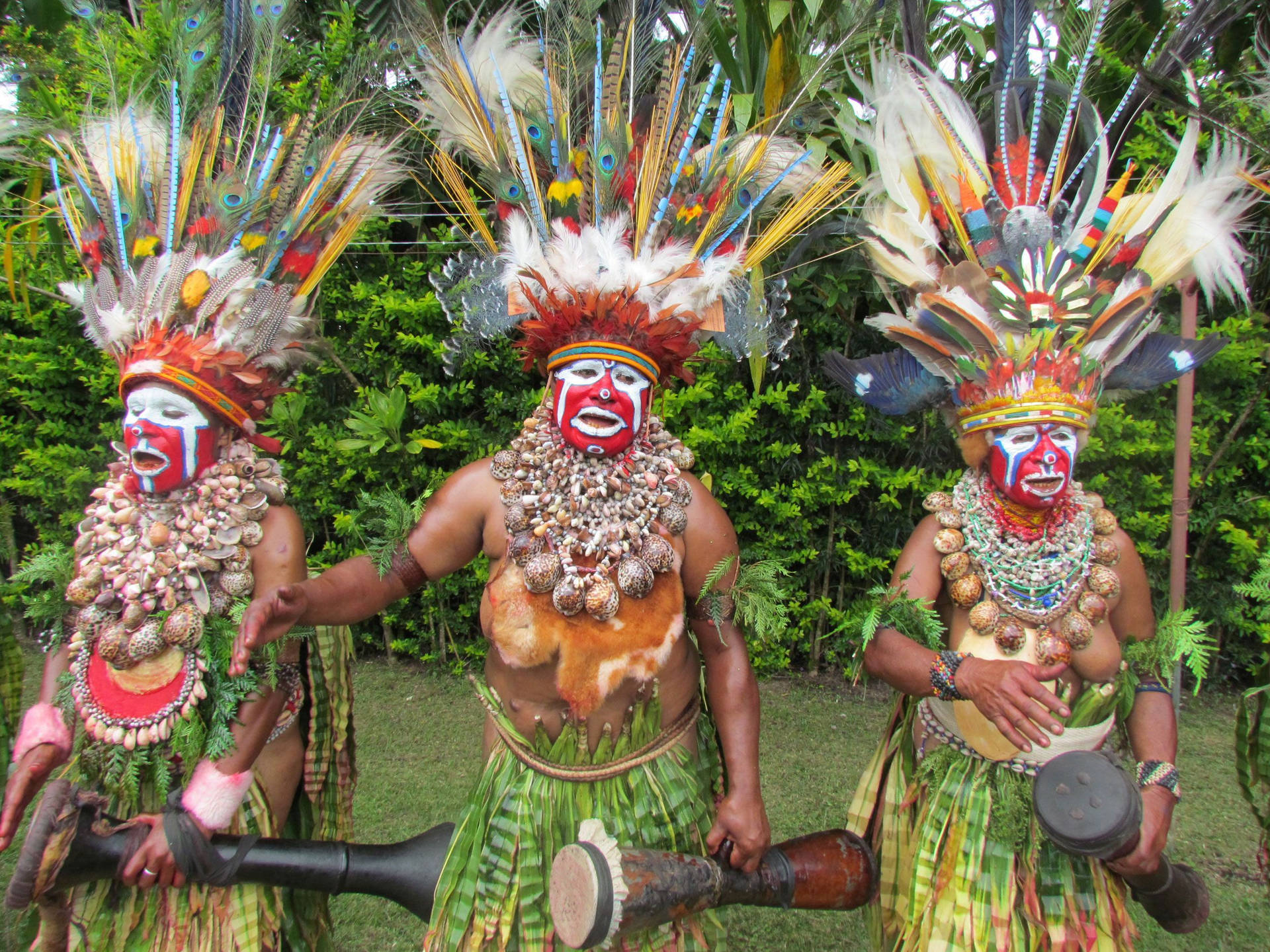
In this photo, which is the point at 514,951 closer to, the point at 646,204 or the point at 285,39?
the point at 646,204

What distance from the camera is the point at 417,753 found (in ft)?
14.9

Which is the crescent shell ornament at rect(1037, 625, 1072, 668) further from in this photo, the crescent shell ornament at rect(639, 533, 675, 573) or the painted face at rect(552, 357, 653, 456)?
the painted face at rect(552, 357, 653, 456)

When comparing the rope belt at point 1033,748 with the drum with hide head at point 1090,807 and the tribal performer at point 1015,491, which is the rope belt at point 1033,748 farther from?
the drum with hide head at point 1090,807

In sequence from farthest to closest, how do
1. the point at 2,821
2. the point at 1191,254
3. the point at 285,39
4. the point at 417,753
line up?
1. the point at 417,753
2. the point at 285,39
3. the point at 1191,254
4. the point at 2,821

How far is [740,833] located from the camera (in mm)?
2303

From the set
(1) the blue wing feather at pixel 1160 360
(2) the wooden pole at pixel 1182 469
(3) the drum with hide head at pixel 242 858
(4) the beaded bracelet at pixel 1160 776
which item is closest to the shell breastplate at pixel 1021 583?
(4) the beaded bracelet at pixel 1160 776

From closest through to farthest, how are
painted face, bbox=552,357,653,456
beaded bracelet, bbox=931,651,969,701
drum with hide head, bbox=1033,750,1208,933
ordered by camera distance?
1. drum with hide head, bbox=1033,750,1208,933
2. beaded bracelet, bbox=931,651,969,701
3. painted face, bbox=552,357,653,456

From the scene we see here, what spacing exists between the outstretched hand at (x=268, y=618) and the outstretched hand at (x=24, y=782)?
2.01 feet

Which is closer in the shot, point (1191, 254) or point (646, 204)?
point (646, 204)

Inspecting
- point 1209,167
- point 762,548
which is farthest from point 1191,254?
point 762,548

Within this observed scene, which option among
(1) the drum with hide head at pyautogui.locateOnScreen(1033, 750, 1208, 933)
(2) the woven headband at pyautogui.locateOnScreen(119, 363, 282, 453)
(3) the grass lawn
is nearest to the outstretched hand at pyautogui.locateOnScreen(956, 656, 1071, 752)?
(1) the drum with hide head at pyautogui.locateOnScreen(1033, 750, 1208, 933)

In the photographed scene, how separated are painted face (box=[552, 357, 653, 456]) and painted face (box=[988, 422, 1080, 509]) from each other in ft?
3.17

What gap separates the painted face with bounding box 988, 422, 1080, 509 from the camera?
2.32 metres

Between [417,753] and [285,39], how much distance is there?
3.23 m
